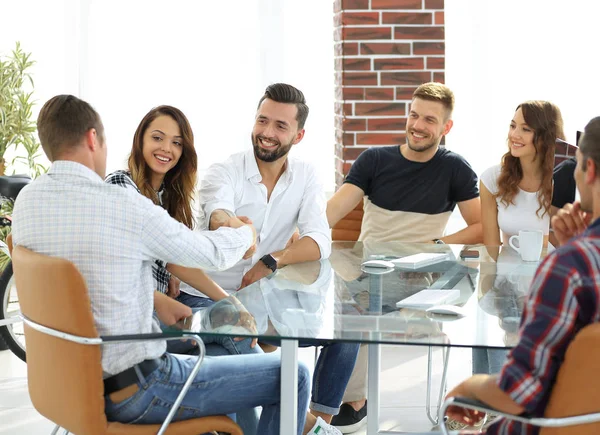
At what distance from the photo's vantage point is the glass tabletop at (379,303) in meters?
1.98

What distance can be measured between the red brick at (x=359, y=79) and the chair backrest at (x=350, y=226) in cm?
78

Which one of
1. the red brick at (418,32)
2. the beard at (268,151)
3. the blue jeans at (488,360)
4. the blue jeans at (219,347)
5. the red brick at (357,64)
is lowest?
the blue jeans at (488,360)

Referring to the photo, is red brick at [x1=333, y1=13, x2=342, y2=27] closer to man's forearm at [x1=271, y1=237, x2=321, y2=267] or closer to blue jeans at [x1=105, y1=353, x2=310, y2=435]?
man's forearm at [x1=271, y1=237, x2=321, y2=267]

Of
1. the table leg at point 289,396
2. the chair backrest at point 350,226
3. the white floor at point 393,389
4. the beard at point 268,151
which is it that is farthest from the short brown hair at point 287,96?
the table leg at point 289,396

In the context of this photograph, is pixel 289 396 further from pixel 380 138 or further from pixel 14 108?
pixel 14 108

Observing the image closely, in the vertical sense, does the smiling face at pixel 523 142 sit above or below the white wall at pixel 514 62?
below

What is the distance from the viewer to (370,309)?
2.22 m

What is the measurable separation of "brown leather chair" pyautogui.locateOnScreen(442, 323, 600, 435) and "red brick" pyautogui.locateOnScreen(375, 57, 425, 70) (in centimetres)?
301

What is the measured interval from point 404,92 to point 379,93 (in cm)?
13

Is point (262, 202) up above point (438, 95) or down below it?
below

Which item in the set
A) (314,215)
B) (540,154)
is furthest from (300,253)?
(540,154)

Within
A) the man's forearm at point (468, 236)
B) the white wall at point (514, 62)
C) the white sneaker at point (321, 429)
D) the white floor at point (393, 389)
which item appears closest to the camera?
the white sneaker at point (321, 429)

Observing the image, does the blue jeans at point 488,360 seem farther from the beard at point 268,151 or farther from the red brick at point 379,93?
the red brick at point 379,93

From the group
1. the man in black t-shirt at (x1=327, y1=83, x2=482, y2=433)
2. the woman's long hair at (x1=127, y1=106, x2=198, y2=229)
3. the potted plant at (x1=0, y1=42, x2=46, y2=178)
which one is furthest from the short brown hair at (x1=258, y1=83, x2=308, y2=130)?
the potted plant at (x1=0, y1=42, x2=46, y2=178)
